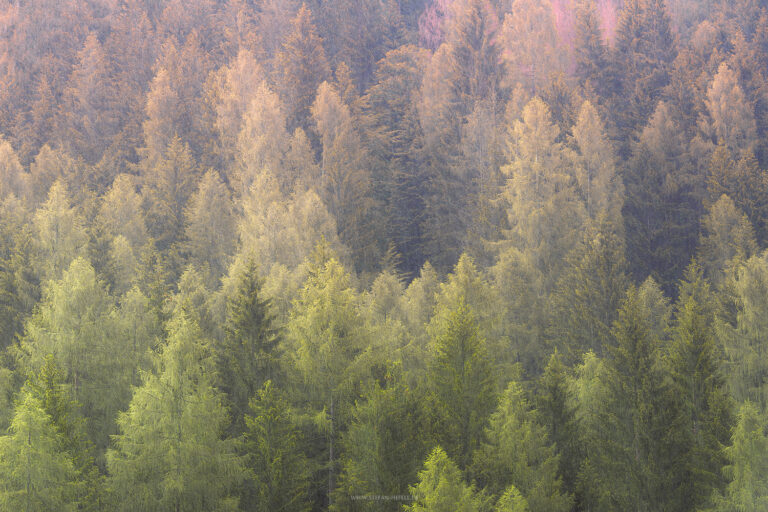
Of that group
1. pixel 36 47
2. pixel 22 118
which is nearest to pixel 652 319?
pixel 22 118

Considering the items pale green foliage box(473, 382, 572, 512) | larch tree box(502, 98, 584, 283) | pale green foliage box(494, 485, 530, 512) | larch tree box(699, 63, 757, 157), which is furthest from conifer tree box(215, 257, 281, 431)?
larch tree box(699, 63, 757, 157)

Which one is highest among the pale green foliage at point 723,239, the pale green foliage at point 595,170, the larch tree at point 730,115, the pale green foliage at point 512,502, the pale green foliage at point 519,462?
the larch tree at point 730,115

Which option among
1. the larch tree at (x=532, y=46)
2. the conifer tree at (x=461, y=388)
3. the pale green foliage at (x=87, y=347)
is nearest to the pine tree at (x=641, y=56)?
the larch tree at (x=532, y=46)

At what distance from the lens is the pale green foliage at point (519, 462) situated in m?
28.1

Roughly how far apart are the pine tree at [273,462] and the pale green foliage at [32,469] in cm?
654

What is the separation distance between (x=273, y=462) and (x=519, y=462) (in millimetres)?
9129

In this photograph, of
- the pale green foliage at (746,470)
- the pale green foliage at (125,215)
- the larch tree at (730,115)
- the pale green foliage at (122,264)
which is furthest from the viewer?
the larch tree at (730,115)

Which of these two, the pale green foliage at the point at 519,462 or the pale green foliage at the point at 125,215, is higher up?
the pale green foliage at the point at 125,215

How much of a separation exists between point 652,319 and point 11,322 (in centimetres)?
3687

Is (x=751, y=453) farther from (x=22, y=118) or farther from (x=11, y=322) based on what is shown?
(x=22, y=118)

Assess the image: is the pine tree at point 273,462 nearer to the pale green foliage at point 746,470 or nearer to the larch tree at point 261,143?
the pale green foliage at point 746,470

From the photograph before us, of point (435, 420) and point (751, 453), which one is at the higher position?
point (435, 420)

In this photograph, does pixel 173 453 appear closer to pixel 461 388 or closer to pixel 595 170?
pixel 461 388

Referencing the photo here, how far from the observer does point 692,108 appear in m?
64.7
